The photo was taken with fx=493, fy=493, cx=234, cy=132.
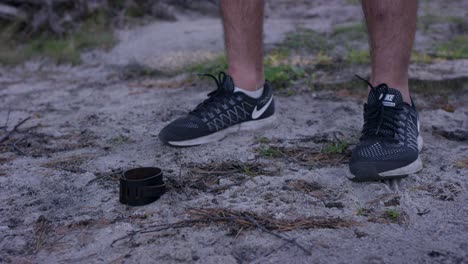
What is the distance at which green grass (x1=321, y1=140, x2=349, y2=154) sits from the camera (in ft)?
7.51

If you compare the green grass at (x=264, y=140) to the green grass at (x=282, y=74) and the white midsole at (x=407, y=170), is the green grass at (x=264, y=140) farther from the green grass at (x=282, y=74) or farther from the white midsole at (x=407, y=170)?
the green grass at (x=282, y=74)

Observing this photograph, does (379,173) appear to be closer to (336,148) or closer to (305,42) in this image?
(336,148)

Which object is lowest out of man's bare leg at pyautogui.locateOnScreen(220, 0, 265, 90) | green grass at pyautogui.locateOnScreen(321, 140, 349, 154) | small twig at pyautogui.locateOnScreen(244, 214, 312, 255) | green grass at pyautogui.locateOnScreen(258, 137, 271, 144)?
green grass at pyautogui.locateOnScreen(258, 137, 271, 144)

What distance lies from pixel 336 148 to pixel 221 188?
0.65 metres

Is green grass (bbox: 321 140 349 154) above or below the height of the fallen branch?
below

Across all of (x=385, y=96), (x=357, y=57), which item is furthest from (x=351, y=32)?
(x=385, y=96)

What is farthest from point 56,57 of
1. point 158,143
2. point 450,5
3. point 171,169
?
point 450,5

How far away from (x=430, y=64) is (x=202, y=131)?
2187 millimetres

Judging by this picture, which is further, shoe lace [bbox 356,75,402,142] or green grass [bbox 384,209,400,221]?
shoe lace [bbox 356,75,402,142]

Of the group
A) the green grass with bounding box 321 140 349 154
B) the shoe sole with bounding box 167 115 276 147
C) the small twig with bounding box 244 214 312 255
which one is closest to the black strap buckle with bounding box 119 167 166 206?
the small twig with bounding box 244 214 312 255

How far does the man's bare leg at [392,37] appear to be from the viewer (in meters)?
2.16

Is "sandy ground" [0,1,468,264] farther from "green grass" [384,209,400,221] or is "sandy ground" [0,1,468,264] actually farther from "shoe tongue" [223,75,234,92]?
"shoe tongue" [223,75,234,92]

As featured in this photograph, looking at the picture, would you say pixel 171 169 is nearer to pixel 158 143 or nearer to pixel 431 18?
pixel 158 143

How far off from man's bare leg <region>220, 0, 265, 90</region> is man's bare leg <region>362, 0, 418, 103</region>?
0.63m
